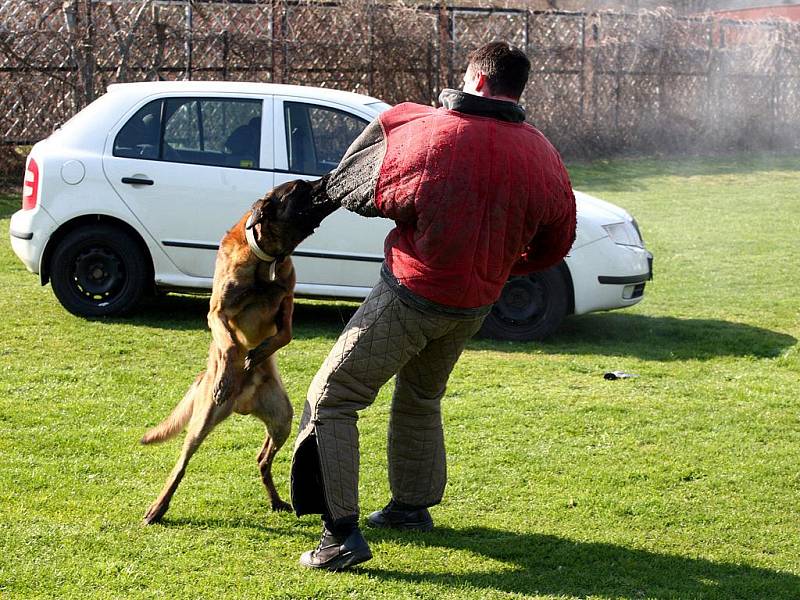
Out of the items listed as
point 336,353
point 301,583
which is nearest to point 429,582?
point 301,583

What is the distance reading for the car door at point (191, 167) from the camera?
7.96m

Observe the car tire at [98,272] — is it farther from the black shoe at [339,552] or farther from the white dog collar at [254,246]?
the black shoe at [339,552]

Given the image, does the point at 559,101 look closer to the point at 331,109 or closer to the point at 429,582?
the point at 331,109

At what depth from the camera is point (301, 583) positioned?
13.3ft

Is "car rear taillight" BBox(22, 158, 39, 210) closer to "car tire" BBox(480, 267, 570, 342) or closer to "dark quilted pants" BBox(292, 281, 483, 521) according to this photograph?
"car tire" BBox(480, 267, 570, 342)

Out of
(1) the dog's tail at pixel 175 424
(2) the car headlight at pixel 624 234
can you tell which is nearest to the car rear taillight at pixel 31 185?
(1) the dog's tail at pixel 175 424

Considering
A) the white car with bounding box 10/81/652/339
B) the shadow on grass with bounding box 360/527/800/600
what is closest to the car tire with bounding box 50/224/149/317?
the white car with bounding box 10/81/652/339

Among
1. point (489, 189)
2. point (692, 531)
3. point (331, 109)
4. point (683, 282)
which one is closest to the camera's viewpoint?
point (489, 189)

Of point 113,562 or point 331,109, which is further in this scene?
point 331,109

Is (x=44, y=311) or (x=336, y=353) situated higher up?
(x=336, y=353)

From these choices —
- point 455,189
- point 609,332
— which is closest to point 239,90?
point 609,332

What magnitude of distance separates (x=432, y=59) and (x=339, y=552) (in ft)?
47.7

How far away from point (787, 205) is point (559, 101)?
5.11m

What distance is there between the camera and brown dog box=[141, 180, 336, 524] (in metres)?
4.59
